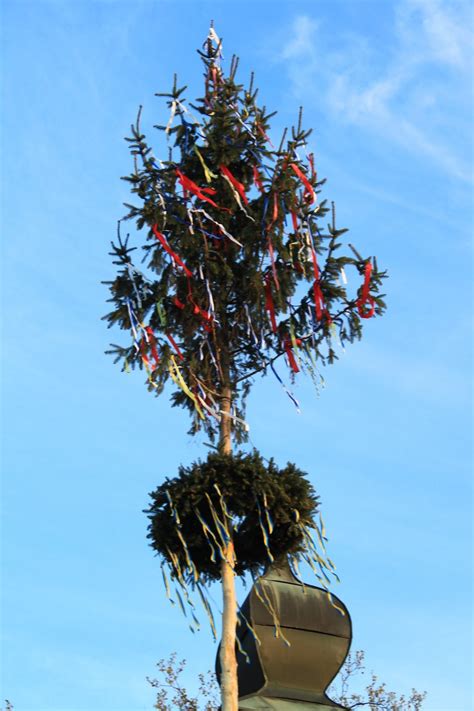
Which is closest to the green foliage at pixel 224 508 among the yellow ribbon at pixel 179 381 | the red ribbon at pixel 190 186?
the yellow ribbon at pixel 179 381

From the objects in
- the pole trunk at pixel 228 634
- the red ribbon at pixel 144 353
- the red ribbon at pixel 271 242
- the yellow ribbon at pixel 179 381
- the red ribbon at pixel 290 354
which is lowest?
the pole trunk at pixel 228 634

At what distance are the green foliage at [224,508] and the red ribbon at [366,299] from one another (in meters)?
2.29

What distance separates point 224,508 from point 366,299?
3.27 m

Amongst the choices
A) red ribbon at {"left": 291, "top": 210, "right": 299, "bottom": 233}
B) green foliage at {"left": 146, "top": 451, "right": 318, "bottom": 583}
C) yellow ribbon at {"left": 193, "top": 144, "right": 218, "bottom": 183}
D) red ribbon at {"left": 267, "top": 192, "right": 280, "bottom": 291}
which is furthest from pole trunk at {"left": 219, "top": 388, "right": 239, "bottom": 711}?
yellow ribbon at {"left": 193, "top": 144, "right": 218, "bottom": 183}

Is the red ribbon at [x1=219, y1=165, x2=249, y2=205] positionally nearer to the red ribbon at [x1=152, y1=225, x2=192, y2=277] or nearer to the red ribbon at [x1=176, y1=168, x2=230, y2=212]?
the red ribbon at [x1=176, y1=168, x2=230, y2=212]

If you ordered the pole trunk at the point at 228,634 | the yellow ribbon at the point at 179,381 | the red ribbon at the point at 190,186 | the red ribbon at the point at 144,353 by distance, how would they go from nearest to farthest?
the pole trunk at the point at 228,634 → the yellow ribbon at the point at 179,381 → the red ribbon at the point at 144,353 → the red ribbon at the point at 190,186

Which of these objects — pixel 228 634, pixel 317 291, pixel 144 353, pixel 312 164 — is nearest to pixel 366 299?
pixel 317 291

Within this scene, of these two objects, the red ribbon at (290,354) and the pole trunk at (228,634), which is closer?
the pole trunk at (228,634)

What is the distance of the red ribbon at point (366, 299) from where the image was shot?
42.1 feet

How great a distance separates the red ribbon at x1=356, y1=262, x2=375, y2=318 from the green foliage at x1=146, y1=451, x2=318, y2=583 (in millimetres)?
2286

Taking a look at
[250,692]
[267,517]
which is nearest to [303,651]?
[250,692]

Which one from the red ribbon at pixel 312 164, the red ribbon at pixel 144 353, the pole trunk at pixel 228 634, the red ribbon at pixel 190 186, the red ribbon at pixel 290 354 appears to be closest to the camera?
the pole trunk at pixel 228 634

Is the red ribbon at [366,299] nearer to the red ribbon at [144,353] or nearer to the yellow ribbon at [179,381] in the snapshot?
the yellow ribbon at [179,381]

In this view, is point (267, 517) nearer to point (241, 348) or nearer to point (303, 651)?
point (303, 651)
